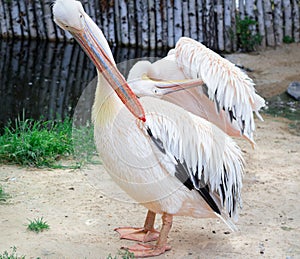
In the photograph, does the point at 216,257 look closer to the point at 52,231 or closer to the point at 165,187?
the point at 165,187

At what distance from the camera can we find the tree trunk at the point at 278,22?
10.3 meters

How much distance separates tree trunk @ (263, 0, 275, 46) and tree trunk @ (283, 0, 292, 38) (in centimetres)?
25

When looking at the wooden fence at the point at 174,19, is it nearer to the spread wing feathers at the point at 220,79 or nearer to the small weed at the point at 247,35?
the small weed at the point at 247,35

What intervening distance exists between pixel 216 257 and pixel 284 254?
17.4 inches

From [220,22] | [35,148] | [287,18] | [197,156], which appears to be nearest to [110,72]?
[197,156]

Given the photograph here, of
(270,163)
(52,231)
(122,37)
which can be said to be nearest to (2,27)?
(122,37)

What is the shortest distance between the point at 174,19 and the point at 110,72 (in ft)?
23.4

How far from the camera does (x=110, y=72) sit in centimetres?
362

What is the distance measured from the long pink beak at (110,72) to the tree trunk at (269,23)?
7152mm

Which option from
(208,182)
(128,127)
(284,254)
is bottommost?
(284,254)

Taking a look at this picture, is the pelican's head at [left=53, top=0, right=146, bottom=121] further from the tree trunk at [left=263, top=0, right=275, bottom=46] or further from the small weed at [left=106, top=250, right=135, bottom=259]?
the tree trunk at [left=263, top=0, right=275, bottom=46]

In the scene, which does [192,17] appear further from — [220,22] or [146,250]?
[146,250]

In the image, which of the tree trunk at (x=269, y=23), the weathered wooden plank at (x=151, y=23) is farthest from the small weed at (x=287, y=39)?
the weathered wooden plank at (x=151, y=23)

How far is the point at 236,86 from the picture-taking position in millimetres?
4723
